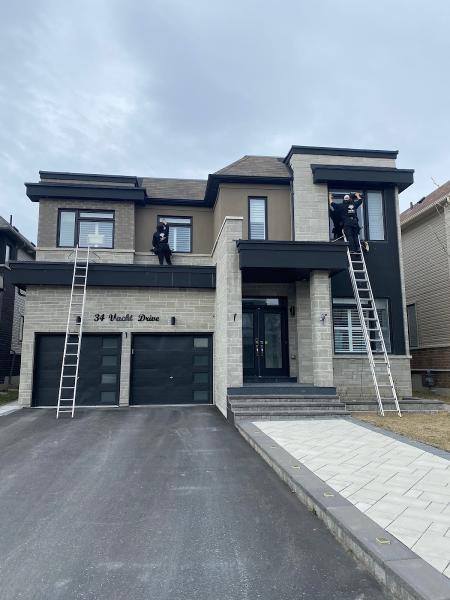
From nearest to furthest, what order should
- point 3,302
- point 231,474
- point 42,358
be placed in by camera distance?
point 231,474 < point 42,358 < point 3,302

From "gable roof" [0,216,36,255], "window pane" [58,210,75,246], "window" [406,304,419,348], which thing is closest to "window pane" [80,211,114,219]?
"window pane" [58,210,75,246]

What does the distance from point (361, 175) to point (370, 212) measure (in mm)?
1228

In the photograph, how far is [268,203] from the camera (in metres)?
13.9

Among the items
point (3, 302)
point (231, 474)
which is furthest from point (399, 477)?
point (3, 302)

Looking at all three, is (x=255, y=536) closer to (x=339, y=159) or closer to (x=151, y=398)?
(x=151, y=398)

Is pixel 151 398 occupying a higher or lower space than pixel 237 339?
lower

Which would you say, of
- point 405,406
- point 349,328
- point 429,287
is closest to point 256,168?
point 349,328

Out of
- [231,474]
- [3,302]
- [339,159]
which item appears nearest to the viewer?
[231,474]

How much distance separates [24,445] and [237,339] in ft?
17.3

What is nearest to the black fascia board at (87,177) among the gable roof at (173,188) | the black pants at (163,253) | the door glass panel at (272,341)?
the gable roof at (173,188)

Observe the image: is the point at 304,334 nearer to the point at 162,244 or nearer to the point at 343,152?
the point at 162,244

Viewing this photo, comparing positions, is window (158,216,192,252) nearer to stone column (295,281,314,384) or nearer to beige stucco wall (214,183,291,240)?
beige stucco wall (214,183,291,240)

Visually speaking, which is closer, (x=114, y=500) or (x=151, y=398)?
(x=114, y=500)

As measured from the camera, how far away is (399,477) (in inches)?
211
